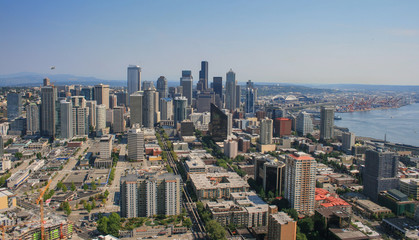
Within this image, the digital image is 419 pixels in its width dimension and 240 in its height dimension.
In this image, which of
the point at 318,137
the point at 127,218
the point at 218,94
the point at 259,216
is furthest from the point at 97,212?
the point at 218,94

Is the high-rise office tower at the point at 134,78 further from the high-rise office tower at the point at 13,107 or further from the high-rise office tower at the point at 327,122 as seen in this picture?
the high-rise office tower at the point at 327,122

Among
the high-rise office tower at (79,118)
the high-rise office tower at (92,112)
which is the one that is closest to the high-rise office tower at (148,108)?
the high-rise office tower at (92,112)

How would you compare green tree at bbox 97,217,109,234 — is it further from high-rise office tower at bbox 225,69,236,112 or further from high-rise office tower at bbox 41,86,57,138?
high-rise office tower at bbox 225,69,236,112

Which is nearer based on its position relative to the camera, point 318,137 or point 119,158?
point 119,158

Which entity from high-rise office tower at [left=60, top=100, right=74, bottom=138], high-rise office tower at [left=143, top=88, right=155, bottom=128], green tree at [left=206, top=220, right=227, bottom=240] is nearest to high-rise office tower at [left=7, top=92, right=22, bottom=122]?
high-rise office tower at [left=60, top=100, right=74, bottom=138]

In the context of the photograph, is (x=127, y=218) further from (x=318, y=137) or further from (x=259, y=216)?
(x=318, y=137)

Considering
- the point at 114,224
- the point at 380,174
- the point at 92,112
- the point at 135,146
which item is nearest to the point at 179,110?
the point at 92,112

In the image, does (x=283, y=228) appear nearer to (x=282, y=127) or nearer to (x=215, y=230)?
(x=215, y=230)

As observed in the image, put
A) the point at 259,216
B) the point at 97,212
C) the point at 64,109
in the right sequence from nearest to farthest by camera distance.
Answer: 1. the point at 259,216
2. the point at 97,212
3. the point at 64,109
